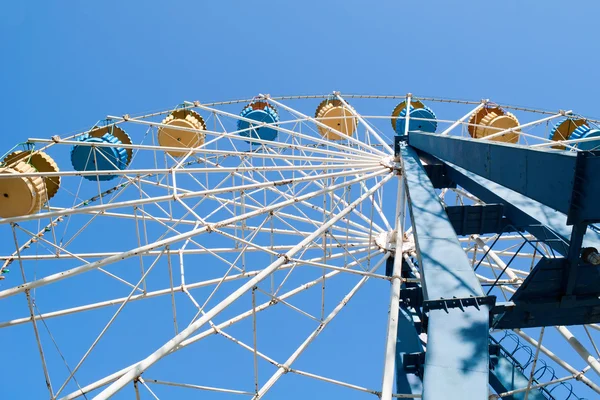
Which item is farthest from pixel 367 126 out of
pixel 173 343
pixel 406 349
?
pixel 173 343

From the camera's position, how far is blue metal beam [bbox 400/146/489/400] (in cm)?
594

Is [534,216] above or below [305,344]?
above

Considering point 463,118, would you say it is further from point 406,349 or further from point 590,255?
point 590,255

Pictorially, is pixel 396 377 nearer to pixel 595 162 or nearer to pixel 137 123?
pixel 595 162

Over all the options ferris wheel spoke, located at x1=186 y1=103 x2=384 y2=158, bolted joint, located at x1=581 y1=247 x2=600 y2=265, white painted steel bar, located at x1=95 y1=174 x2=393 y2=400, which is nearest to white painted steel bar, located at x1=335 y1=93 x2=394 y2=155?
ferris wheel spoke, located at x1=186 y1=103 x2=384 y2=158

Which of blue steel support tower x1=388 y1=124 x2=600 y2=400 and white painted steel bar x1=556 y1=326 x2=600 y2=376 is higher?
blue steel support tower x1=388 y1=124 x2=600 y2=400

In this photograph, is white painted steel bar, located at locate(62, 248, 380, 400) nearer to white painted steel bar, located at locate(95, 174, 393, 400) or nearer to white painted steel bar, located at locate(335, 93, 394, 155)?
white painted steel bar, located at locate(95, 174, 393, 400)

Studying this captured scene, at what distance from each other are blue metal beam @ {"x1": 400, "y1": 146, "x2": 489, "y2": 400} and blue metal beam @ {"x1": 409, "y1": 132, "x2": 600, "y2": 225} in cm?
151

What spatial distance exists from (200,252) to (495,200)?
408 inches

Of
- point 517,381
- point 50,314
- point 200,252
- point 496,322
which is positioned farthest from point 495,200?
point 50,314

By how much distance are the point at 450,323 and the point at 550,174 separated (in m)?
2.37

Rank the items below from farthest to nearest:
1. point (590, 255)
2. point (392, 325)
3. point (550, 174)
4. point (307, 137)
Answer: point (307, 137)
point (392, 325)
point (590, 255)
point (550, 174)

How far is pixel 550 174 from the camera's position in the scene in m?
6.02

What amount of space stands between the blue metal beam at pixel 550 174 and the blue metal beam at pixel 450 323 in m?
1.51
